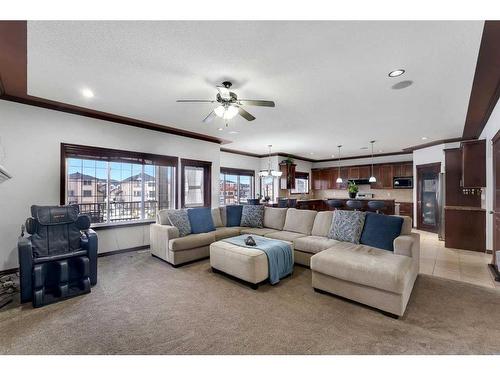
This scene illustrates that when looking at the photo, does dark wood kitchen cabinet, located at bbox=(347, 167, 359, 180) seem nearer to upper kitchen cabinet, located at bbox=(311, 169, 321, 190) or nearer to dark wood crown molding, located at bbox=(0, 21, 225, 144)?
upper kitchen cabinet, located at bbox=(311, 169, 321, 190)

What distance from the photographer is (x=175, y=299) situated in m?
2.60

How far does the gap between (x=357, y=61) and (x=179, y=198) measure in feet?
14.3

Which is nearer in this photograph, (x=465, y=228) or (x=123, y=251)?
(x=123, y=251)

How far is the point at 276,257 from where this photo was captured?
10.1ft

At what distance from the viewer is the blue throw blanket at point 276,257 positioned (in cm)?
298

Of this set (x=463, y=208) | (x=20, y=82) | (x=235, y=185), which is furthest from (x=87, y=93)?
(x=463, y=208)

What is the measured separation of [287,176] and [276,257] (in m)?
5.55

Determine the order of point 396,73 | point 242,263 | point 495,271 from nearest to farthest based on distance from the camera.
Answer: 1. point 396,73
2. point 242,263
3. point 495,271

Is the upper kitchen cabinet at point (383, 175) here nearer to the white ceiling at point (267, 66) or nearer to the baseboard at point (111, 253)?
the white ceiling at point (267, 66)

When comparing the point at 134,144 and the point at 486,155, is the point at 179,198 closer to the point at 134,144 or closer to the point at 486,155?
the point at 134,144

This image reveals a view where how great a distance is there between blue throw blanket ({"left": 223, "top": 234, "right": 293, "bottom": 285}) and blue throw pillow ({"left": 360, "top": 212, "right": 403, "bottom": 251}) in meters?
1.11

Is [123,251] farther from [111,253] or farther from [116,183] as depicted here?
[116,183]

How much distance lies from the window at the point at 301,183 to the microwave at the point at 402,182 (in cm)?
327

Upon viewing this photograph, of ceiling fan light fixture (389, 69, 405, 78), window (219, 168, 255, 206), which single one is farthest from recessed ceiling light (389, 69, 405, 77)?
window (219, 168, 255, 206)
